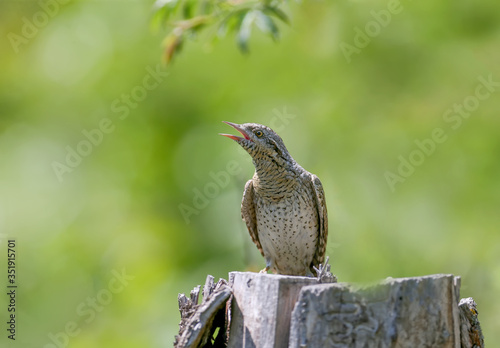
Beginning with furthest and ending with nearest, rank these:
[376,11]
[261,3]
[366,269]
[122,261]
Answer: [122,261] < [376,11] < [366,269] < [261,3]

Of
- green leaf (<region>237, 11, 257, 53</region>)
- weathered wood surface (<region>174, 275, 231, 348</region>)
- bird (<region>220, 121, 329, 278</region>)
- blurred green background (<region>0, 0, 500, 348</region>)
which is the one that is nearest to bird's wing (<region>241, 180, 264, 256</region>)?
bird (<region>220, 121, 329, 278</region>)

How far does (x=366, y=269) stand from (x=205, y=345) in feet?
6.78

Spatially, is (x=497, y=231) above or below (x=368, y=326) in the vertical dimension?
above

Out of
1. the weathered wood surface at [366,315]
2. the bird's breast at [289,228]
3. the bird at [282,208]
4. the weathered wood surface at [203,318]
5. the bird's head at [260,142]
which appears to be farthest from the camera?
the bird's breast at [289,228]

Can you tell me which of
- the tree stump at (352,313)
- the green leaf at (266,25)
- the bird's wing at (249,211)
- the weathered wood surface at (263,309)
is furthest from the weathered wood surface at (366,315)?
the bird's wing at (249,211)

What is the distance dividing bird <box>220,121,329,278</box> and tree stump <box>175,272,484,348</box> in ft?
5.82

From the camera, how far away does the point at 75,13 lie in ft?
30.2

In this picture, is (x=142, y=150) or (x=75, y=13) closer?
(x=142, y=150)

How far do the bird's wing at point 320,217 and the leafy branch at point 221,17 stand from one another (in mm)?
1309

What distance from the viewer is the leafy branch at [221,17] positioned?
12.0ft

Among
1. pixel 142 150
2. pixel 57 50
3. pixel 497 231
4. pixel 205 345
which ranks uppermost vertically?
pixel 57 50

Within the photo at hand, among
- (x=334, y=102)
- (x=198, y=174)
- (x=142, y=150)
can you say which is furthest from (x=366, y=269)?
(x=142, y=150)

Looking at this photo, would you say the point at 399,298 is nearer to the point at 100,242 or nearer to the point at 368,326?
the point at 368,326

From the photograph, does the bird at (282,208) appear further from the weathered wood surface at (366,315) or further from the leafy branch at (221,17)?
the weathered wood surface at (366,315)
